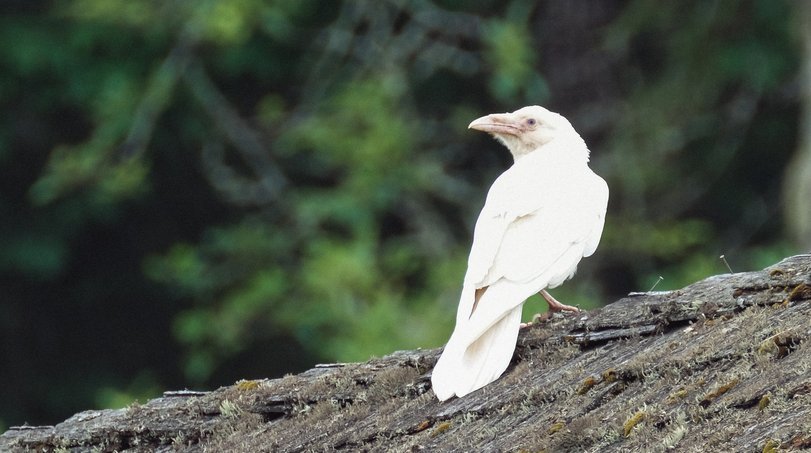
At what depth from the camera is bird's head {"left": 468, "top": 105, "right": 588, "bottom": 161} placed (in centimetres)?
775

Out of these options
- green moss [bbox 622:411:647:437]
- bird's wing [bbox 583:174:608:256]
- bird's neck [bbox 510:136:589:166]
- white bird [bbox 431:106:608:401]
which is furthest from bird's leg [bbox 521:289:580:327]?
green moss [bbox 622:411:647:437]

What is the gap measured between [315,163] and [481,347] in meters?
16.1

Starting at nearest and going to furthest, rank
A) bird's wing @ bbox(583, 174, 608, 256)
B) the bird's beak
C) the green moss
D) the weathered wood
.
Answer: the weathered wood < the green moss < bird's wing @ bbox(583, 174, 608, 256) < the bird's beak

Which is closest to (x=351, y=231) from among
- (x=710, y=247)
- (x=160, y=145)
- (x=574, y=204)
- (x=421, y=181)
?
(x=421, y=181)

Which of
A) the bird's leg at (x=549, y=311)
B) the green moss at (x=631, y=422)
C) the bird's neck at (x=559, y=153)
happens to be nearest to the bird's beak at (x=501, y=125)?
the bird's neck at (x=559, y=153)

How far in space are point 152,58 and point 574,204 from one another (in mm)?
15250

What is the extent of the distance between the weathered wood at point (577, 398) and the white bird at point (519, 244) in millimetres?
91

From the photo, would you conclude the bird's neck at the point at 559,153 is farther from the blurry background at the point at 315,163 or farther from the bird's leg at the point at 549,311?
the blurry background at the point at 315,163

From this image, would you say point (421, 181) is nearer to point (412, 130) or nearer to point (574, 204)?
point (412, 130)

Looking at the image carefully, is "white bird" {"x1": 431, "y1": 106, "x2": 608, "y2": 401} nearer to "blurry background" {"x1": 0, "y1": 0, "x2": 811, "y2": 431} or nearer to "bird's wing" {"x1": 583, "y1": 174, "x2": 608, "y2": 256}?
"bird's wing" {"x1": 583, "y1": 174, "x2": 608, "y2": 256}

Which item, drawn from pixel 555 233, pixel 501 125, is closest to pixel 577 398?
pixel 555 233

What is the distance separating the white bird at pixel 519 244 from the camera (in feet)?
18.6

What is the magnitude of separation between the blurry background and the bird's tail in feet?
38.2

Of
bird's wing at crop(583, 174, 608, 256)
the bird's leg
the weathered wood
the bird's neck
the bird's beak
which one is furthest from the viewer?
the bird's beak
